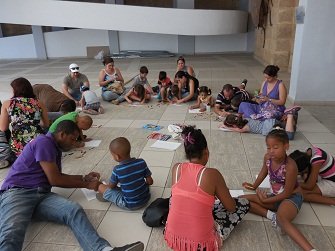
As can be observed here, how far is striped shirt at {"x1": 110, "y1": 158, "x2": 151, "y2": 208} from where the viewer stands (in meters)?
2.66

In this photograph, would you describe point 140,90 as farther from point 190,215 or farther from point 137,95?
point 190,215

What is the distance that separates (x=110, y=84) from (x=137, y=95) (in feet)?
2.29

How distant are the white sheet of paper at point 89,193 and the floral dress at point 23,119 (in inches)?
42.4

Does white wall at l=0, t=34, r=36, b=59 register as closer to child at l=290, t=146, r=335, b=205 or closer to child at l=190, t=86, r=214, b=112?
child at l=190, t=86, r=214, b=112

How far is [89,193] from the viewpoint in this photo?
10.3 ft

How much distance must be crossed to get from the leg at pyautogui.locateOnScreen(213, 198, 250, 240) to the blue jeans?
2.87 feet

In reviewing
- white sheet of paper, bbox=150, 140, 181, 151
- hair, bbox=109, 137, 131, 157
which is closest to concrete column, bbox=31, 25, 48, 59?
white sheet of paper, bbox=150, 140, 181, 151

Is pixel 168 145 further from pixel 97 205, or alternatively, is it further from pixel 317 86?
pixel 317 86

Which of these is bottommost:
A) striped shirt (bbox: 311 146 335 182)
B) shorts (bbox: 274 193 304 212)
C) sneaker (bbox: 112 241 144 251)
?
sneaker (bbox: 112 241 144 251)

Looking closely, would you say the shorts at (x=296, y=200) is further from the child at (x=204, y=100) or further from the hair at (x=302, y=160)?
the child at (x=204, y=100)

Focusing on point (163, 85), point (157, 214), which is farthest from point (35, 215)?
point (163, 85)

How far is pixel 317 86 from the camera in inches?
231

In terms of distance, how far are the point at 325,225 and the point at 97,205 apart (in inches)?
80.6

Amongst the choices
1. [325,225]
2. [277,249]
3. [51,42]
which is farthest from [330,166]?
[51,42]
